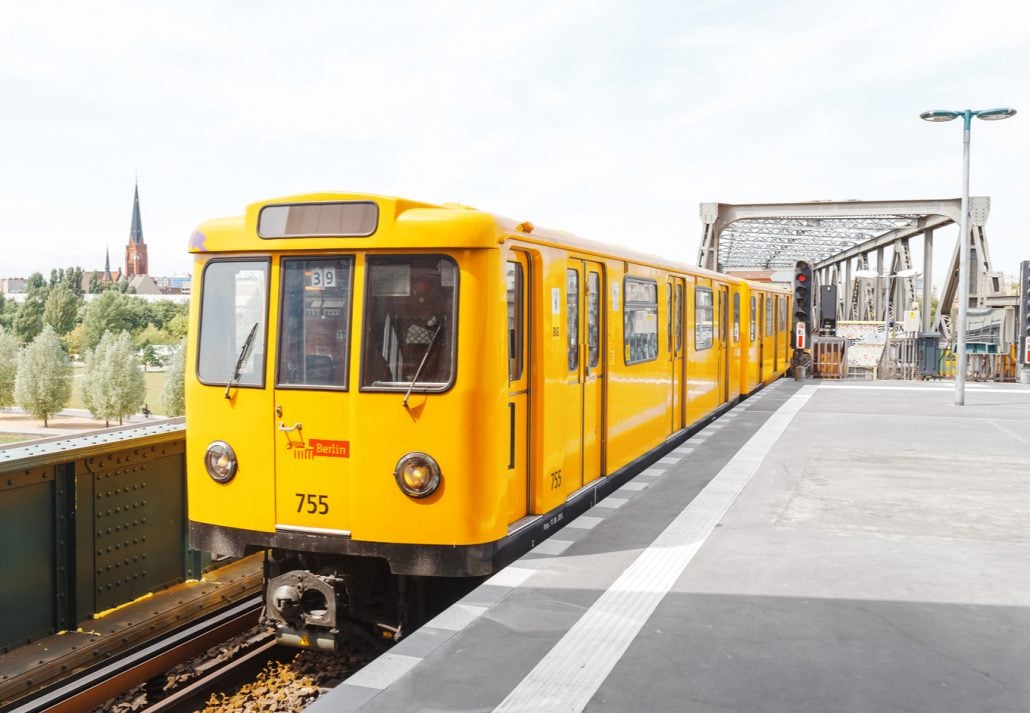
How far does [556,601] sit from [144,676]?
2.88 metres

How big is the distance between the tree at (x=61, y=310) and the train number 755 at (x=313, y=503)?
14106cm

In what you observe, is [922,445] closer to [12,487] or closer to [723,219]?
[12,487]

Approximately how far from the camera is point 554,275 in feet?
22.7

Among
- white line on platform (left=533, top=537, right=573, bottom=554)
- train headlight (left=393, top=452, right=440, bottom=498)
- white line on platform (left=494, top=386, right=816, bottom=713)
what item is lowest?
white line on platform (left=494, top=386, right=816, bottom=713)

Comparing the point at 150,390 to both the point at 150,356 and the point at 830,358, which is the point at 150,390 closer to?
the point at 150,356

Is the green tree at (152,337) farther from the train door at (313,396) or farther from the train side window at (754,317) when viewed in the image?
the train door at (313,396)

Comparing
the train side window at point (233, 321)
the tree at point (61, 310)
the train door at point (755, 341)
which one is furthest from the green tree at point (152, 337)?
the train side window at point (233, 321)

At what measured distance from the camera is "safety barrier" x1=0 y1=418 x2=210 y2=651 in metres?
5.87

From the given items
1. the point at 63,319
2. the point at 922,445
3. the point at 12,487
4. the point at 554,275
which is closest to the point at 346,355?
the point at 554,275

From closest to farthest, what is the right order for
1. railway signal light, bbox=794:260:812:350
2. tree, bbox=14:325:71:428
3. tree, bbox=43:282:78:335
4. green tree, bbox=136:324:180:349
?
1. railway signal light, bbox=794:260:812:350
2. tree, bbox=14:325:71:428
3. tree, bbox=43:282:78:335
4. green tree, bbox=136:324:180:349

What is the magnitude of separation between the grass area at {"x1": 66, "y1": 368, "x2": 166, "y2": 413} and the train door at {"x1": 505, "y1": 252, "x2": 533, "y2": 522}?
100921 millimetres

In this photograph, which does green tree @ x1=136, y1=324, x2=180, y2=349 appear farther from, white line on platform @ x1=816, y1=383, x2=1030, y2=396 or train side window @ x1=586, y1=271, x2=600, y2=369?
train side window @ x1=586, y1=271, x2=600, y2=369

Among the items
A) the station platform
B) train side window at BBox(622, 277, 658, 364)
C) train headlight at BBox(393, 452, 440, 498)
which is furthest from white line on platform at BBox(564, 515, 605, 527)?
train headlight at BBox(393, 452, 440, 498)

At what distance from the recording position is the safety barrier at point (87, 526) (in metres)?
5.87
